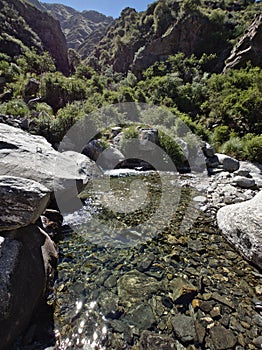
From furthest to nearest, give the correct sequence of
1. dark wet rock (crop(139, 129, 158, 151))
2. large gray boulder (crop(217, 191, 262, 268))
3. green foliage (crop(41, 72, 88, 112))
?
green foliage (crop(41, 72, 88, 112)) → dark wet rock (crop(139, 129, 158, 151)) → large gray boulder (crop(217, 191, 262, 268))

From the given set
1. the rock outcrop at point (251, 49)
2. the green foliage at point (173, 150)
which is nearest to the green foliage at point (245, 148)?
the green foliage at point (173, 150)

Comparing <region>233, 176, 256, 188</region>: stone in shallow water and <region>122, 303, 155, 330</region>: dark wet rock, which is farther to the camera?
<region>233, 176, 256, 188</region>: stone in shallow water

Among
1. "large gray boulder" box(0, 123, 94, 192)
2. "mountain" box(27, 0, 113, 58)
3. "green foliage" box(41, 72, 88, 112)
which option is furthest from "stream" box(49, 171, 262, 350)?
"mountain" box(27, 0, 113, 58)

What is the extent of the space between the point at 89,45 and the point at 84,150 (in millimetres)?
82783

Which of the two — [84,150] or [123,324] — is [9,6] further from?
[123,324]

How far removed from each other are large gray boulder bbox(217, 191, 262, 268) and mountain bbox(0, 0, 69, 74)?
38568 mm

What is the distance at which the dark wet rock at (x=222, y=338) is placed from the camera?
2.24 metres

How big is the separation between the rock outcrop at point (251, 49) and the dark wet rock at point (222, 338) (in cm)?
2425

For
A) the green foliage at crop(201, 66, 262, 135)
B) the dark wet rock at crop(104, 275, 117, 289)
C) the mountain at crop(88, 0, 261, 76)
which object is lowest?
the dark wet rock at crop(104, 275, 117, 289)

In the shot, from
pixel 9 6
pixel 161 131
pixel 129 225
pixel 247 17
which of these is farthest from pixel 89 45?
pixel 129 225

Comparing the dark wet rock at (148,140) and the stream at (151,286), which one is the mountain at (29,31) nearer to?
the dark wet rock at (148,140)

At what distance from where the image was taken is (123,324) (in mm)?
2482

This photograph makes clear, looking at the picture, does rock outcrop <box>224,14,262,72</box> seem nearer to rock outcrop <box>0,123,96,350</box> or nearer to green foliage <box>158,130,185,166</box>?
green foliage <box>158,130,185,166</box>

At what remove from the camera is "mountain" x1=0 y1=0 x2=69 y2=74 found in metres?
32.0
